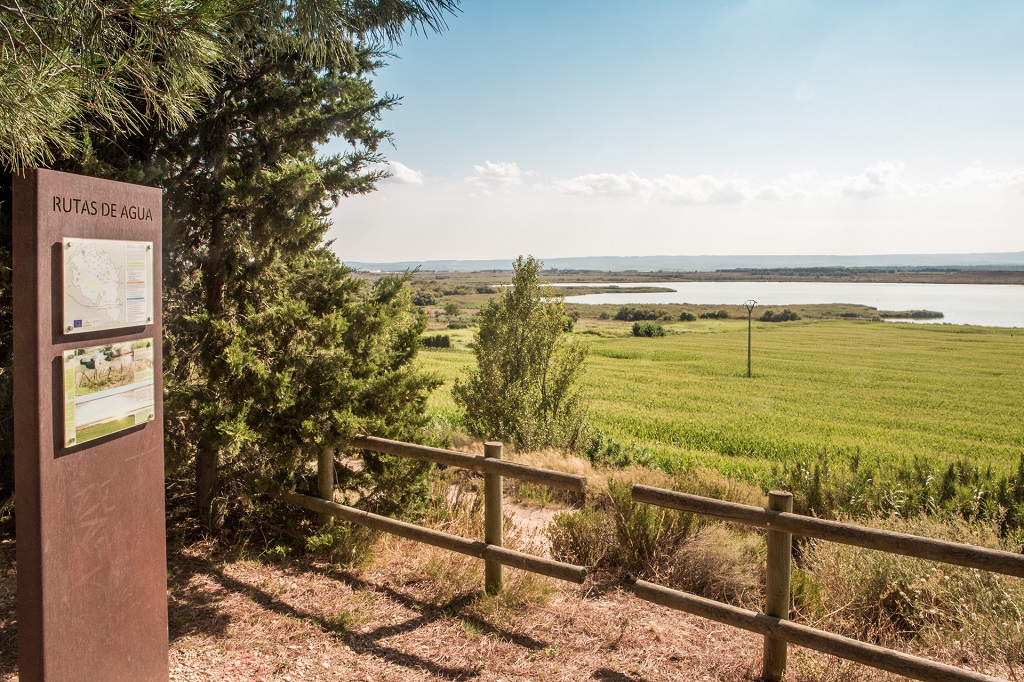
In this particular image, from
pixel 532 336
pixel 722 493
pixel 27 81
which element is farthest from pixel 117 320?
pixel 532 336

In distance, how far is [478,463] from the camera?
16.2 ft

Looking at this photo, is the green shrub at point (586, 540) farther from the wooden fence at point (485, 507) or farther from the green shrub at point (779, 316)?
the green shrub at point (779, 316)

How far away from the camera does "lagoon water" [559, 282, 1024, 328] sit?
1702 inches

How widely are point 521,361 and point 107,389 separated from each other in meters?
10.3

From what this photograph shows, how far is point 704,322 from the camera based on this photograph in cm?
6912

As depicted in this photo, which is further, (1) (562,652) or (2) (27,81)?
(1) (562,652)

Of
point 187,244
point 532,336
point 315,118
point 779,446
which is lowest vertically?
point 779,446

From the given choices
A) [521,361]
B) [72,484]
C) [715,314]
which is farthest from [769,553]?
[715,314]

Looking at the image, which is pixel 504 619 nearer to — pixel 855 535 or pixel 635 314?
pixel 855 535

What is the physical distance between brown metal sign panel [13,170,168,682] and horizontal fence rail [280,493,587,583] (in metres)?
2.13

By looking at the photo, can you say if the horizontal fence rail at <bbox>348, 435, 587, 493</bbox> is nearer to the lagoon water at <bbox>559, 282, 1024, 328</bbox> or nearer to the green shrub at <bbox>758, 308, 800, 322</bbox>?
the lagoon water at <bbox>559, 282, 1024, 328</bbox>

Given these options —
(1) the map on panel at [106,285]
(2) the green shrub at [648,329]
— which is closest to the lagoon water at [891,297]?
(2) the green shrub at [648,329]

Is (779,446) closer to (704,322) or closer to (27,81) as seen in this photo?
(27,81)

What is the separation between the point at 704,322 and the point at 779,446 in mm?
51064
